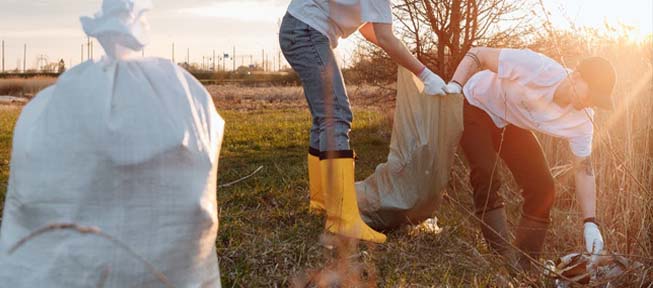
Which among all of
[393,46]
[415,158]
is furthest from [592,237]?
[393,46]

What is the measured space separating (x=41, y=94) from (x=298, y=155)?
544cm

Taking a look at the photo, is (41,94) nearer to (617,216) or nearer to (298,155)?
(617,216)

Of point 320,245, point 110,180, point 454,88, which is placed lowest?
point 320,245

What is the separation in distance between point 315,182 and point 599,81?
1.44 metres

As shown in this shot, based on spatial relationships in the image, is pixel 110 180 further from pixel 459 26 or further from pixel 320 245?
pixel 459 26

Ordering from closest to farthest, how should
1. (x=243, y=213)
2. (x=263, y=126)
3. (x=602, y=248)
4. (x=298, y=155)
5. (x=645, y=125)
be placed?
(x=602, y=248) < (x=243, y=213) < (x=645, y=125) < (x=298, y=155) < (x=263, y=126)

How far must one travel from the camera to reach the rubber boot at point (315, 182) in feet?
11.4

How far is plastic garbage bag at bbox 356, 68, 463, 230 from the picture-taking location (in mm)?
3135

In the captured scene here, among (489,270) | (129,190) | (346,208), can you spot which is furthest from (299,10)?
(129,190)

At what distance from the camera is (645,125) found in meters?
4.07

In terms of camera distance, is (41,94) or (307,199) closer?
(41,94)

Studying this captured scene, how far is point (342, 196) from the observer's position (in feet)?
10.2

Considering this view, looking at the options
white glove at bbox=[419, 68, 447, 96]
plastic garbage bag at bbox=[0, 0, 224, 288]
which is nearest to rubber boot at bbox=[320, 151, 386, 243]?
white glove at bbox=[419, 68, 447, 96]

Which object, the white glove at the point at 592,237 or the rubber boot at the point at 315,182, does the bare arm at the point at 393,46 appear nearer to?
the rubber boot at the point at 315,182
